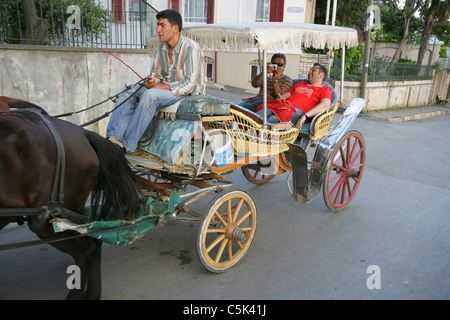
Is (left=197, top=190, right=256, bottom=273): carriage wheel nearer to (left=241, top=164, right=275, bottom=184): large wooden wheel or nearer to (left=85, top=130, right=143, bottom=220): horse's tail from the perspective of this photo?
(left=85, top=130, right=143, bottom=220): horse's tail

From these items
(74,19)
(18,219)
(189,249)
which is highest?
(74,19)

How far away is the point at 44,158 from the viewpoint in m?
2.44

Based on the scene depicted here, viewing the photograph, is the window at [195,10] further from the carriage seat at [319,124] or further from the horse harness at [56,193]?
the horse harness at [56,193]

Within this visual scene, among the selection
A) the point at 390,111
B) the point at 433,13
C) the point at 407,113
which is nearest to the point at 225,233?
the point at 390,111

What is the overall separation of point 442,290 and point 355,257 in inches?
30.8

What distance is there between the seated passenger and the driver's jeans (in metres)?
1.53

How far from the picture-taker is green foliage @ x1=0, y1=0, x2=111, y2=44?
235 inches

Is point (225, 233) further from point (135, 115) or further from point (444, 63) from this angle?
point (444, 63)

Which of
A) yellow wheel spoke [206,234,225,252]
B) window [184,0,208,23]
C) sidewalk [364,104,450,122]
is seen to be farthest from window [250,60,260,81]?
yellow wheel spoke [206,234,225,252]

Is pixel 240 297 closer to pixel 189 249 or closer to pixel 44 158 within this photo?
pixel 189 249

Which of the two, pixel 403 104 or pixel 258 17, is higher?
pixel 258 17

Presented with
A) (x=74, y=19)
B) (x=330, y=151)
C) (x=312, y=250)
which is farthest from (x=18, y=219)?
(x=74, y=19)

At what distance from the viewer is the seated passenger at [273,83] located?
4676 millimetres

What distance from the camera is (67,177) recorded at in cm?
255
